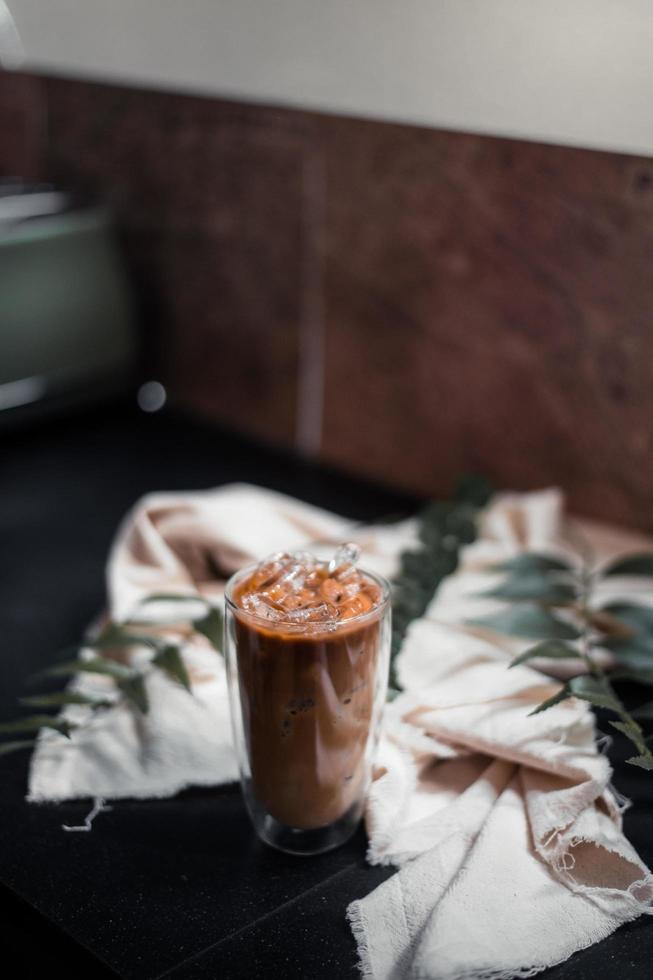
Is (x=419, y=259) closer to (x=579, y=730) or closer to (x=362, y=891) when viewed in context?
(x=579, y=730)

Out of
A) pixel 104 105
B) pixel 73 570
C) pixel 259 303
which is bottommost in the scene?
pixel 73 570

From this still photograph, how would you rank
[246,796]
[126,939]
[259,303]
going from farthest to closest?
1. [259,303]
2. [246,796]
3. [126,939]

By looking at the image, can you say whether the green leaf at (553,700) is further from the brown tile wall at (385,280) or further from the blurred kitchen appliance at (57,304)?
the blurred kitchen appliance at (57,304)

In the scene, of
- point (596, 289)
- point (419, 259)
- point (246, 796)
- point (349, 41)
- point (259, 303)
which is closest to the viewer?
point (246, 796)

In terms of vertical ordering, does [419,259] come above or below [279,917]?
above

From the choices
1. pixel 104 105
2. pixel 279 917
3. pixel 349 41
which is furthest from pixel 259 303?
pixel 279 917

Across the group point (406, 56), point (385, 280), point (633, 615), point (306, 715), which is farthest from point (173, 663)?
point (385, 280)

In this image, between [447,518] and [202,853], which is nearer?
[202,853]

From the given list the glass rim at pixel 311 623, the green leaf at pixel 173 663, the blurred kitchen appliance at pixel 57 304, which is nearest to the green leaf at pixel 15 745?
the green leaf at pixel 173 663
